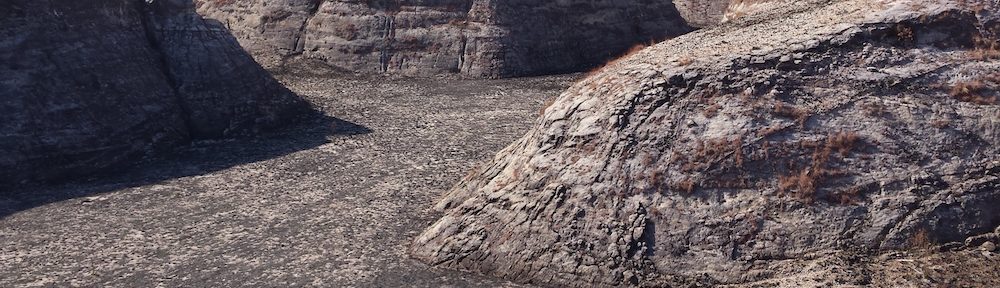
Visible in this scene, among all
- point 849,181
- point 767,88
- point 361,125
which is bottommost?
point 361,125

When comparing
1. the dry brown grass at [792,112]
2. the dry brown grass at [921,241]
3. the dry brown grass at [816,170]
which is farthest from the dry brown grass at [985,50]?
the dry brown grass at [921,241]

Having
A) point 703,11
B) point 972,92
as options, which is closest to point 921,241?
point 972,92

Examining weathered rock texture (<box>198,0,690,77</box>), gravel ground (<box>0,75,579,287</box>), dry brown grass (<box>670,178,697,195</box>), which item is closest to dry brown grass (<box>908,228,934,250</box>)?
dry brown grass (<box>670,178,697,195</box>)

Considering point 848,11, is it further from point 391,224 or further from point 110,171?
point 110,171

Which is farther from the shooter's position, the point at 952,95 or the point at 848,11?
the point at 848,11

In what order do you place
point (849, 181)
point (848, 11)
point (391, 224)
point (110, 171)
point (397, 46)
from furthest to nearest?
point (397, 46) < point (110, 171) < point (391, 224) < point (848, 11) < point (849, 181)

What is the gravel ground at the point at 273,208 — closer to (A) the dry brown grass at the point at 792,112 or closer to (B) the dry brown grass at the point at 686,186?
(B) the dry brown grass at the point at 686,186

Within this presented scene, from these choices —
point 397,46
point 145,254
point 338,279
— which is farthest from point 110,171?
point 397,46
